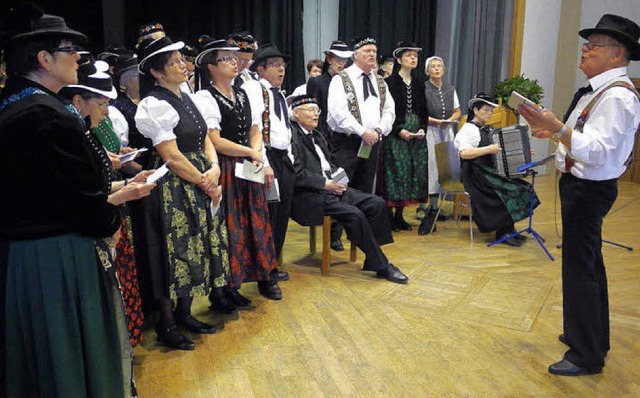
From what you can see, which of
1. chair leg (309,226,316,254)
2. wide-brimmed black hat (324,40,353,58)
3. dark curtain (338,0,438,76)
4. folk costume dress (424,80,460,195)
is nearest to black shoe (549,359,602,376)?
chair leg (309,226,316,254)

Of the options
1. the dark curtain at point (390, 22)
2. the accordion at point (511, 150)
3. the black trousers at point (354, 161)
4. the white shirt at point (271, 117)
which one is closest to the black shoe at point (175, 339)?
the white shirt at point (271, 117)

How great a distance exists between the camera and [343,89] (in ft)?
15.6

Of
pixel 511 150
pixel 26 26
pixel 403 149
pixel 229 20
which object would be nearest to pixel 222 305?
pixel 26 26

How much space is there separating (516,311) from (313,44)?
203 inches

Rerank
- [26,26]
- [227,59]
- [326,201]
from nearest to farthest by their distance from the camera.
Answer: [26,26]
[227,59]
[326,201]

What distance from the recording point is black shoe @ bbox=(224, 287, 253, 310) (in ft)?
11.6

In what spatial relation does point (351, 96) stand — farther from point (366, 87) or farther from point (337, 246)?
point (337, 246)

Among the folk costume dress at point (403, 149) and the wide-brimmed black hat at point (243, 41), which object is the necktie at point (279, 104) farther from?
the folk costume dress at point (403, 149)

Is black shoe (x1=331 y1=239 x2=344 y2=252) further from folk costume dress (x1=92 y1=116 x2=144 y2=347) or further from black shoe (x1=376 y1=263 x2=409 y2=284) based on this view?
folk costume dress (x1=92 y1=116 x2=144 y2=347)

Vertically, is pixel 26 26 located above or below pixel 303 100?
above

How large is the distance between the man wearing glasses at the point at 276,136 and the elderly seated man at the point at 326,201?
0.38 feet

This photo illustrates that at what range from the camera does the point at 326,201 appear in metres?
4.05

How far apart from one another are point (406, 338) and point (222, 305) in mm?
1129

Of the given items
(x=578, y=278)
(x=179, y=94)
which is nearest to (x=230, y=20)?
(x=179, y=94)
